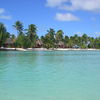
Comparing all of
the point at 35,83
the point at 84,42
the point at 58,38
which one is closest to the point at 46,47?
the point at 58,38

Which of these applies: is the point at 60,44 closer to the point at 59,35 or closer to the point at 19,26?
the point at 59,35

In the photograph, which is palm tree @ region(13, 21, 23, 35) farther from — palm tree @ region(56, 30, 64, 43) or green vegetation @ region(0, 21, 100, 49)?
palm tree @ region(56, 30, 64, 43)

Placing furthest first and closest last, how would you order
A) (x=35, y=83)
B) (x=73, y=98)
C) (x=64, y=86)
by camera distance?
1. (x=35, y=83)
2. (x=64, y=86)
3. (x=73, y=98)

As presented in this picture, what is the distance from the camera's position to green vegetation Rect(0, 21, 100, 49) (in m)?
78.9

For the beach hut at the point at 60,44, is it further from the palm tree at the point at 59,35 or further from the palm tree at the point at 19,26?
the palm tree at the point at 19,26

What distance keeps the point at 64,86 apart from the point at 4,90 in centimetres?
242

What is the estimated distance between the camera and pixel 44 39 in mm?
91625

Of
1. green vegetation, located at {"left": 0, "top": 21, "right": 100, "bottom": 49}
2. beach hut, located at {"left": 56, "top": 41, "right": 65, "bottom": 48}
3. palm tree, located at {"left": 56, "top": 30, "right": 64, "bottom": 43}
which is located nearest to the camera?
green vegetation, located at {"left": 0, "top": 21, "right": 100, "bottom": 49}

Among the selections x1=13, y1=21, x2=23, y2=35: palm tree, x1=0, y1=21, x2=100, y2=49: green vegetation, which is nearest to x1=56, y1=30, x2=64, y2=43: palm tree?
x1=0, y1=21, x2=100, y2=49: green vegetation

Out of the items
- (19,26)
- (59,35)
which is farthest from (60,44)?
(19,26)

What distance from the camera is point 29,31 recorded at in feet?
279

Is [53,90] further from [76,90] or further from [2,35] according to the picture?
[2,35]

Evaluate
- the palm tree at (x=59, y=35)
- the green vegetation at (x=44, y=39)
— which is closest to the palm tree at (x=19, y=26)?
the green vegetation at (x=44, y=39)

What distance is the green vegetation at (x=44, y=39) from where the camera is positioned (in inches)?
3106
